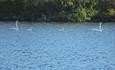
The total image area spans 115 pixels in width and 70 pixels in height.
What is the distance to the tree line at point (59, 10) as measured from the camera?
234 feet

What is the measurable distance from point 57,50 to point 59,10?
3759 centimetres

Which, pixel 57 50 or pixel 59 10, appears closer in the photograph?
pixel 57 50

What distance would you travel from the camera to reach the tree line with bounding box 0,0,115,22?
71325 millimetres

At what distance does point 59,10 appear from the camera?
7256 cm

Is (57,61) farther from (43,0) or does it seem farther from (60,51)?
(43,0)

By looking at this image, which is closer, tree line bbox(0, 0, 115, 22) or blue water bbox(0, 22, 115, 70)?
blue water bbox(0, 22, 115, 70)

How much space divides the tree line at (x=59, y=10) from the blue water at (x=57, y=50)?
16068 millimetres

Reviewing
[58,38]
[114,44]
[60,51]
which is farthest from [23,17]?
[60,51]

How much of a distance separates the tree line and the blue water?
1607cm

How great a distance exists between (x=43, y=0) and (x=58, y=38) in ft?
96.3

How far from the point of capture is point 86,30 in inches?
2200

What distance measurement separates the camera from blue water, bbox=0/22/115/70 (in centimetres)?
2682

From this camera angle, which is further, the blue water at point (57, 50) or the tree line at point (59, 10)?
the tree line at point (59, 10)

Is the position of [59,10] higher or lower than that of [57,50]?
higher
